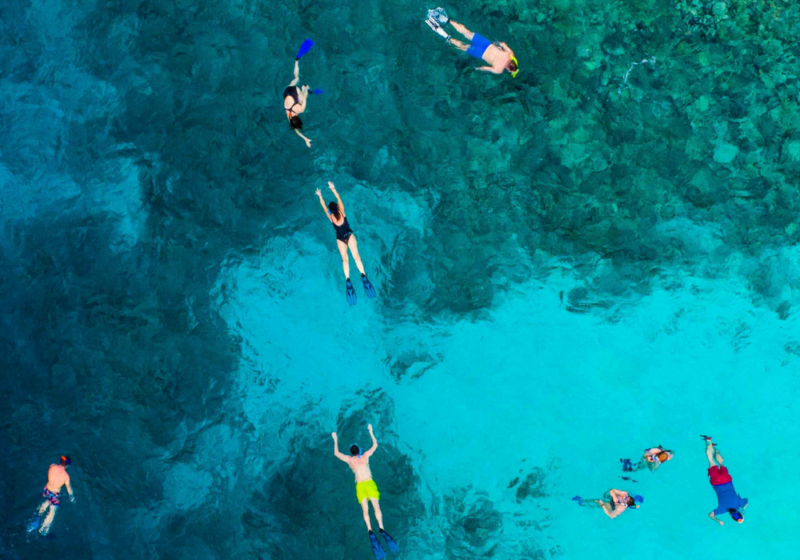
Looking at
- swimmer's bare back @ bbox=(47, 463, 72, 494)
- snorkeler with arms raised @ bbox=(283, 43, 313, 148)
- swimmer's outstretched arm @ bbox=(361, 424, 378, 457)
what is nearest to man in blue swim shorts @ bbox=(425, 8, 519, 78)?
snorkeler with arms raised @ bbox=(283, 43, 313, 148)

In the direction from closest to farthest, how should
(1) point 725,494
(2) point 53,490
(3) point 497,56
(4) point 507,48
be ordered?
(1) point 725,494
(3) point 497,56
(4) point 507,48
(2) point 53,490

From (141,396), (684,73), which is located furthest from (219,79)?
(684,73)

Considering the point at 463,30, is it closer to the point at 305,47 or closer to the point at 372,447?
the point at 305,47

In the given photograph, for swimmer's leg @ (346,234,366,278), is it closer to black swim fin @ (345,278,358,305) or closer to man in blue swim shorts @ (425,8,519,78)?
black swim fin @ (345,278,358,305)

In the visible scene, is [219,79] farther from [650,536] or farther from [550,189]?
[650,536]

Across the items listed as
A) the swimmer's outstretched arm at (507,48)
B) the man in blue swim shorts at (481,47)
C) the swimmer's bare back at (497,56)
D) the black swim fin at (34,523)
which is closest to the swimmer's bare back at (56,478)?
the black swim fin at (34,523)

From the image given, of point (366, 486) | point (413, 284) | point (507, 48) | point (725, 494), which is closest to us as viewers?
point (725, 494)

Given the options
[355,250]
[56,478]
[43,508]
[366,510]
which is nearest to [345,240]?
[355,250]

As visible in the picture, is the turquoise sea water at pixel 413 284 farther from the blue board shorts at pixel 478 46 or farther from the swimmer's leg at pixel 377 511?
the blue board shorts at pixel 478 46
